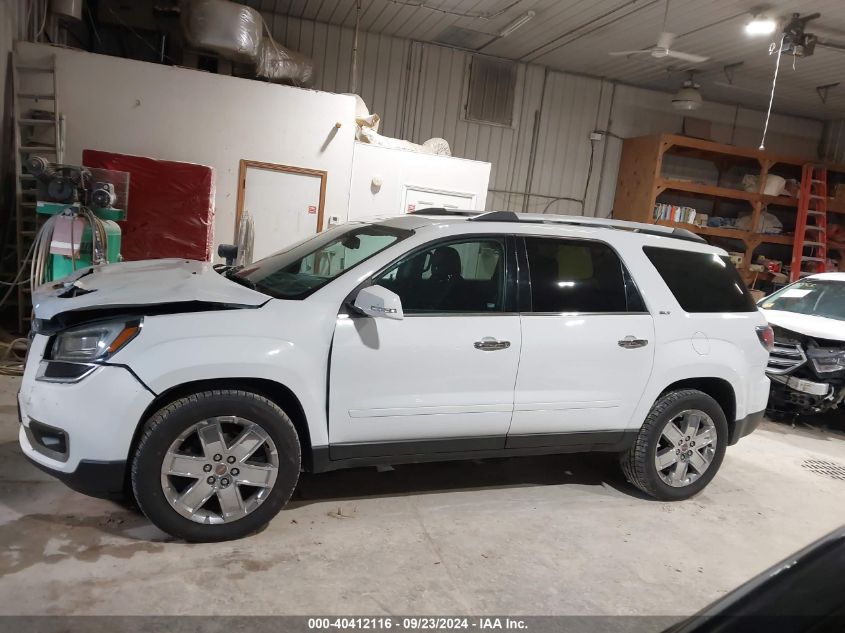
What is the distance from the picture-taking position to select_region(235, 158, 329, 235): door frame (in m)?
7.61

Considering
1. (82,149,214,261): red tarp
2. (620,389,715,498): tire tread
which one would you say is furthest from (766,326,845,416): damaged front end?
(82,149,214,261): red tarp

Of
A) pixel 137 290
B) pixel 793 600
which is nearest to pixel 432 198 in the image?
pixel 137 290

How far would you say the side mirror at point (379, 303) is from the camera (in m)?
2.88

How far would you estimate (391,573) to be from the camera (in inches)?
112

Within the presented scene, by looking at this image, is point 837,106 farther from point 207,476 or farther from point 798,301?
point 207,476

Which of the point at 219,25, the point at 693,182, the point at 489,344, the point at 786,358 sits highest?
the point at 219,25

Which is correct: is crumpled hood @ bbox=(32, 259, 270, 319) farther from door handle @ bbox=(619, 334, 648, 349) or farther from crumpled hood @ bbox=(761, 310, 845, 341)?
crumpled hood @ bbox=(761, 310, 845, 341)

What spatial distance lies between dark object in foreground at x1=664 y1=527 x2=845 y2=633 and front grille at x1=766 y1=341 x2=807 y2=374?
5.84 m

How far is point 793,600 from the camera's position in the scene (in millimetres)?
1077

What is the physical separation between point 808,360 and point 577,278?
4.11 meters

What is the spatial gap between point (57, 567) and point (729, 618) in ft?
8.65

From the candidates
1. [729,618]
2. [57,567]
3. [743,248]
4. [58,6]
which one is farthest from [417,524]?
[743,248]

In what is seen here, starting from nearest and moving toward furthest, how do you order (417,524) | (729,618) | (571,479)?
(729,618) → (417,524) → (571,479)

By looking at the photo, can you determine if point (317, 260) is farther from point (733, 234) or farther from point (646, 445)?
point (733, 234)
